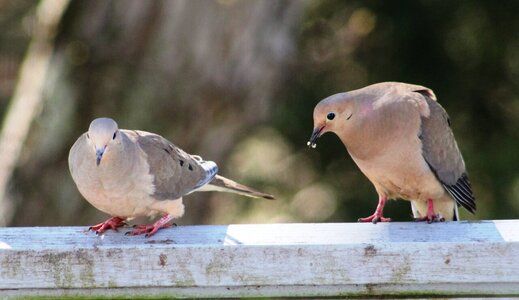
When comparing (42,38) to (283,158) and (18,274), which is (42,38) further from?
(18,274)

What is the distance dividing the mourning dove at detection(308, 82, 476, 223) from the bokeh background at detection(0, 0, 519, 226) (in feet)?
8.75

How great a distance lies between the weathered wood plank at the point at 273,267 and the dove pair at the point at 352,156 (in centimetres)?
55

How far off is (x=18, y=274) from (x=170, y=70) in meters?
4.16

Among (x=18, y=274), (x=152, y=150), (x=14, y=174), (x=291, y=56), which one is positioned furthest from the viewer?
(x=291, y=56)

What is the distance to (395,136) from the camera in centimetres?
419

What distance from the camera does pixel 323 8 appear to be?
8016 millimetres

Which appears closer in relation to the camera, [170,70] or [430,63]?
[170,70]

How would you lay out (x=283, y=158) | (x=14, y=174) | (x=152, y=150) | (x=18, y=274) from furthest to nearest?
(x=283, y=158)
(x=14, y=174)
(x=152, y=150)
(x=18, y=274)

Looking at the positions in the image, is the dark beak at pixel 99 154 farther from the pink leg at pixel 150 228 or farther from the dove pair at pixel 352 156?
the pink leg at pixel 150 228

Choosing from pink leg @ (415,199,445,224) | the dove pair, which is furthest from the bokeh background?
pink leg @ (415,199,445,224)

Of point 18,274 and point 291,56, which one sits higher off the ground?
point 291,56

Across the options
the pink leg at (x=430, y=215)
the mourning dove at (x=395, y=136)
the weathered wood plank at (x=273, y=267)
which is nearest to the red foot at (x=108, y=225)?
the weathered wood plank at (x=273, y=267)

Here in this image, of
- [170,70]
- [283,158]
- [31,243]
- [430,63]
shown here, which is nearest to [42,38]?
[170,70]

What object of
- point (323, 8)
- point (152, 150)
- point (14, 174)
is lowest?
point (14, 174)
